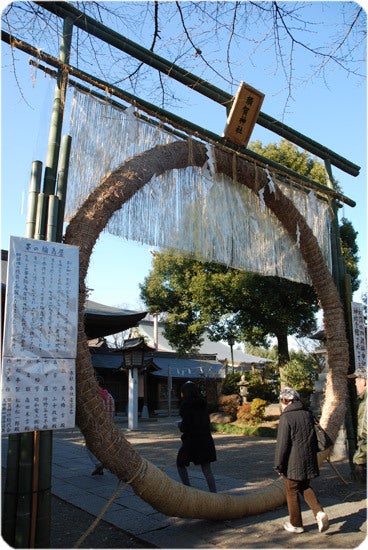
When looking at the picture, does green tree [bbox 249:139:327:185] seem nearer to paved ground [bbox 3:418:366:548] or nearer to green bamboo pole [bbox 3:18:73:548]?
paved ground [bbox 3:418:366:548]

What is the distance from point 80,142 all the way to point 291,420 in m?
3.20

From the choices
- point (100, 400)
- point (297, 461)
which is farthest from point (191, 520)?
point (100, 400)

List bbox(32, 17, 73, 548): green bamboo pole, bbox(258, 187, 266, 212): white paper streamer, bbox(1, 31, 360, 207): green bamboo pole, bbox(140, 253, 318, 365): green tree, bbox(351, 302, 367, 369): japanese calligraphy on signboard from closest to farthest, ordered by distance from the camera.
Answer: bbox(32, 17, 73, 548): green bamboo pole, bbox(1, 31, 360, 207): green bamboo pole, bbox(258, 187, 266, 212): white paper streamer, bbox(351, 302, 367, 369): japanese calligraphy on signboard, bbox(140, 253, 318, 365): green tree

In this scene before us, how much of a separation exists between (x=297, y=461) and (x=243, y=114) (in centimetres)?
376

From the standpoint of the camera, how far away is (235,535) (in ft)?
12.5

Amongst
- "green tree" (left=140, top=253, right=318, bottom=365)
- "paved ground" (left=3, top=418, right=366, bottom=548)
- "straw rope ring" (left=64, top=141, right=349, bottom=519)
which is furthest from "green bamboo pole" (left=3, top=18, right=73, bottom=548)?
"green tree" (left=140, top=253, right=318, bottom=365)

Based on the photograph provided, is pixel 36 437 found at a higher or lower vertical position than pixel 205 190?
lower

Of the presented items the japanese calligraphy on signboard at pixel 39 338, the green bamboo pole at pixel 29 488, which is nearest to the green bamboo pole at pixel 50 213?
the green bamboo pole at pixel 29 488

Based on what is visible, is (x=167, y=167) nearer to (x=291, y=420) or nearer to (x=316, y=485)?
(x=291, y=420)

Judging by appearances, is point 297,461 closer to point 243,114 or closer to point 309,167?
point 243,114

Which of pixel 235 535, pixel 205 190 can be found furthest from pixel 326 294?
pixel 235 535

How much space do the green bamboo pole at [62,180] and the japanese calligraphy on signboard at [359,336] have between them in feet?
14.4

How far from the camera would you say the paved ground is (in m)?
3.69

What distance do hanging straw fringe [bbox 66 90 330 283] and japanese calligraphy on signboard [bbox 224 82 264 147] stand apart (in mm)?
370
